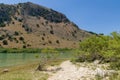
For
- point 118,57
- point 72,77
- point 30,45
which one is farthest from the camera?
point 30,45

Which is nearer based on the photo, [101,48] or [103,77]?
[103,77]

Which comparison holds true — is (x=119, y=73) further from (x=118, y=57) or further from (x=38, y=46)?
(x=38, y=46)

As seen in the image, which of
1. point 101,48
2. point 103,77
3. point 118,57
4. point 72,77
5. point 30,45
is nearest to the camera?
point 103,77

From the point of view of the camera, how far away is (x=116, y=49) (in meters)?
46.1

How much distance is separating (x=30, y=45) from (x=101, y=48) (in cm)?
13316

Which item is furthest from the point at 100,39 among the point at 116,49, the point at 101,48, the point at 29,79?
the point at 29,79

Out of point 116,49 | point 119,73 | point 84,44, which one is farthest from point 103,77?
point 84,44

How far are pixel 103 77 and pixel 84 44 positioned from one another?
3648 centimetres

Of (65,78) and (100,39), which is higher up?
(100,39)

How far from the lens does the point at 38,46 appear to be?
198125mm

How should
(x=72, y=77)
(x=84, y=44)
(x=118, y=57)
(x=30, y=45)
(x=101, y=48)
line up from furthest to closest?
(x=30, y=45) → (x=84, y=44) → (x=101, y=48) → (x=118, y=57) → (x=72, y=77)

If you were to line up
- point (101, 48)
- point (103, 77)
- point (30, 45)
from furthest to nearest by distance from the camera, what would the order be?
point (30, 45)
point (101, 48)
point (103, 77)

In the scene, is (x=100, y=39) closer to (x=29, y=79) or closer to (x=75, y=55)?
(x=75, y=55)

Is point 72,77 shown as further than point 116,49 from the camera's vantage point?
No
